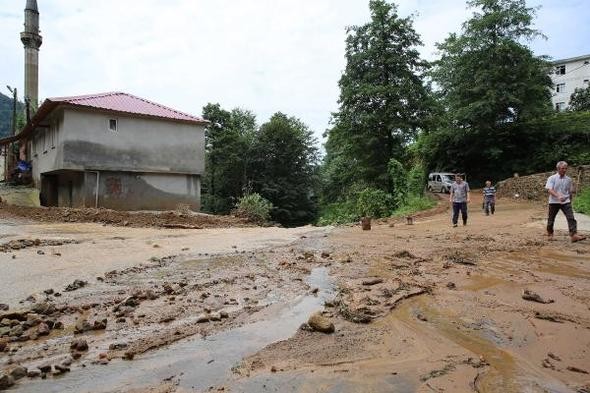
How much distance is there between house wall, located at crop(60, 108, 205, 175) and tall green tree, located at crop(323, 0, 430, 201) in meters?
9.44

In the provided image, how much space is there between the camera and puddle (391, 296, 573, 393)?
2.93 m

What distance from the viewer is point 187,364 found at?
3.38 metres

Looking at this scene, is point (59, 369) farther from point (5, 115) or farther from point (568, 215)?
point (5, 115)

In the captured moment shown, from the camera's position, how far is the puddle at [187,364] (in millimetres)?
3020

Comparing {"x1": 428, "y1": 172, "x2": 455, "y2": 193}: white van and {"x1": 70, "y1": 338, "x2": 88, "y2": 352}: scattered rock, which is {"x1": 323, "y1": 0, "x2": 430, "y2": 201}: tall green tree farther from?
{"x1": 70, "y1": 338, "x2": 88, "y2": 352}: scattered rock

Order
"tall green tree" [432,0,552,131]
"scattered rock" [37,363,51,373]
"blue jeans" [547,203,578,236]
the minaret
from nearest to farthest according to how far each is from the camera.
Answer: "scattered rock" [37,363,51,373] → "blue jeans" [547,203,578,236] → "tall green tree" [432,0,552,131] → the minaret

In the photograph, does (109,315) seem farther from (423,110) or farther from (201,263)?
(423,110)

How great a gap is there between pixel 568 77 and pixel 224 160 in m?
48.0

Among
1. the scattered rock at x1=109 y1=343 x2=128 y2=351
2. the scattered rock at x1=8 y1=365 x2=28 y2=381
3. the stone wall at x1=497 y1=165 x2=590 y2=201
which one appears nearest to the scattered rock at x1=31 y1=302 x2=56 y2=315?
the scattered rock at x1=109 y1=343 x2=128 y2=351

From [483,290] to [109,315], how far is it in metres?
4.37

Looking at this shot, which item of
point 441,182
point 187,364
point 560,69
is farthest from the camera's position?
point 560,69

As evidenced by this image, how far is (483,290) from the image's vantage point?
551 centimetres

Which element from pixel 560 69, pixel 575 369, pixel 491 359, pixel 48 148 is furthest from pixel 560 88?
pixel 491 359

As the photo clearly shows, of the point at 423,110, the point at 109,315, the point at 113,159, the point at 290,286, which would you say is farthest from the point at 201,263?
the point at 423,110
